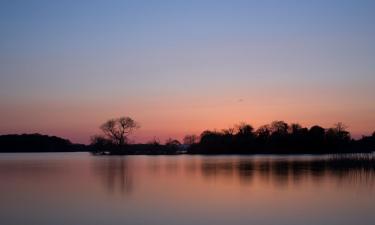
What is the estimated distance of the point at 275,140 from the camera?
7381cm

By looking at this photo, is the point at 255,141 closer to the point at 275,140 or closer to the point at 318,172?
the point at 275,140

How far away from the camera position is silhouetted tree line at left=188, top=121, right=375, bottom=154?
69.9 m

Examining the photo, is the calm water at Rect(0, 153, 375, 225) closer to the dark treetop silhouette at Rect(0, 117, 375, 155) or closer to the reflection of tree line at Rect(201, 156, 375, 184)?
the reflection of tree line at Rect(201, 156, 375, 184)

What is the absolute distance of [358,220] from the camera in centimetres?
1071

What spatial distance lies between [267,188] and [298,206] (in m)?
4.83

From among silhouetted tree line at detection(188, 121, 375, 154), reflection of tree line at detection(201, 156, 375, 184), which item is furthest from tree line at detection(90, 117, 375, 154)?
reflection of tree line at detection(201, 156, 375, 184)

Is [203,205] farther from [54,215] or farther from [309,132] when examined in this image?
[309,132]

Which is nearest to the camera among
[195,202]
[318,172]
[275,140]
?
[195,202]

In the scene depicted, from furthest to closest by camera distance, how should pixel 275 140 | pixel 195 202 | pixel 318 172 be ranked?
pixel 275 140 → pixel 318 172 → pixel 195 202

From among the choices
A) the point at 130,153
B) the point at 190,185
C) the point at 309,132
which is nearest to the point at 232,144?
the point at 309,132

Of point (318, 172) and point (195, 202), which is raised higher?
point (318, 172)

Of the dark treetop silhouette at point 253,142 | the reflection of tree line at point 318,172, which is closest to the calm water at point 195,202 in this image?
the reflection of tree line at point 318,172

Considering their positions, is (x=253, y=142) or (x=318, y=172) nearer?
(x=318, y=172)

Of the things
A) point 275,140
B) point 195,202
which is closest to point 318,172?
point 195,202
